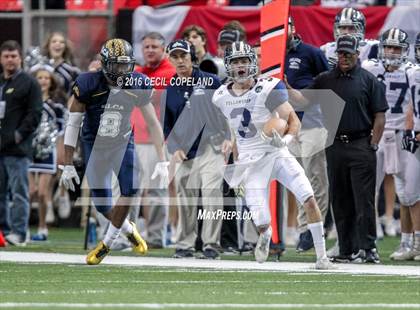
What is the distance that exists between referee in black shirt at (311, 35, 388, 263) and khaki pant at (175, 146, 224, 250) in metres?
1.15

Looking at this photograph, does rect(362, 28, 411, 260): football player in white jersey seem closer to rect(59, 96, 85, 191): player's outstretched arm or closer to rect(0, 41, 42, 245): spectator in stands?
rect(59, 96, 85, 191): player's outstretched arm

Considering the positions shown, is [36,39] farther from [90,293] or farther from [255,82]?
[90,293]

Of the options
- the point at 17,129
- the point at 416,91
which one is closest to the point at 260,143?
the point at 416,91

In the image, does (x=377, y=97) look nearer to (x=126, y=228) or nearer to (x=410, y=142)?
(x=410, y=142)

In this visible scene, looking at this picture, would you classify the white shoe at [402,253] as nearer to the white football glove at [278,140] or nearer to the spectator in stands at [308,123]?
the spectator in stands at [308,123]

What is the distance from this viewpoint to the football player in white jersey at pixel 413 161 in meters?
12.1

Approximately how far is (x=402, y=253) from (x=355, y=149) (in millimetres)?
1113

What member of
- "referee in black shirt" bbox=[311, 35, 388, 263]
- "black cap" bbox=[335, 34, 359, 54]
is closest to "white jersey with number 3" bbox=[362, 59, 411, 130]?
"referee in black shirt" bbox=[311, 35, 388, 263]

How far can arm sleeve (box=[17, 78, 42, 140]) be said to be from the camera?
45.8ft

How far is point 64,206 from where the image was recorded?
17.2 metres

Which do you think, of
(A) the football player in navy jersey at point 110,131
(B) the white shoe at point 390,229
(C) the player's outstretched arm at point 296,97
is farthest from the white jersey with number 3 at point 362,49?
(B) the white shoe at point 390,229

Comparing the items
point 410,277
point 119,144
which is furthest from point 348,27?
point 410,277

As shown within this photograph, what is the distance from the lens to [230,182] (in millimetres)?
11617

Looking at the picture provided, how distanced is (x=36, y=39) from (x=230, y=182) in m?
6.67
